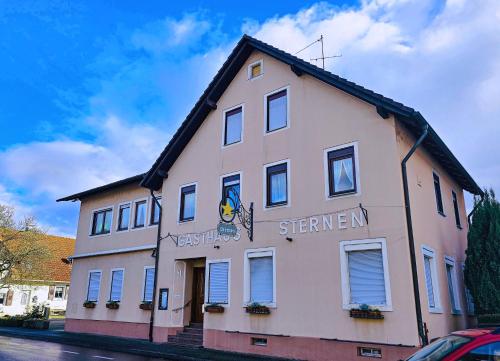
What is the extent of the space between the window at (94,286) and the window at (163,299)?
5533mm

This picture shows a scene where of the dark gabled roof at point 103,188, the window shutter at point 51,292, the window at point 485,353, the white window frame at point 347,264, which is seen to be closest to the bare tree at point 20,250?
the dark gabled roof at point 103,188

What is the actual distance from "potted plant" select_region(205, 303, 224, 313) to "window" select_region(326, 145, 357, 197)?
530 cm

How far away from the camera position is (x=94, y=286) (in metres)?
20.4

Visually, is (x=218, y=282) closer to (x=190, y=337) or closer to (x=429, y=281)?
(x=190, y=337)

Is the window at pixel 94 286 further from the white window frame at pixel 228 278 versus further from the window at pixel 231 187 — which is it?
the window at pixel 231 187

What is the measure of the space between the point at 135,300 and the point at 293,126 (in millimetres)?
10229

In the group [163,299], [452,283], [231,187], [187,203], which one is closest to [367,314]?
[452,283]

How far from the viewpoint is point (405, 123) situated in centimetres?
1204

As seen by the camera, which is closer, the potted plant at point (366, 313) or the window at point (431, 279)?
the potted plant at point (366, 313)

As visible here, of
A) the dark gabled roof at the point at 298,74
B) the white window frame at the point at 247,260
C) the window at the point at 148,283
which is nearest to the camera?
the dark gabled roof at the point at 298,74

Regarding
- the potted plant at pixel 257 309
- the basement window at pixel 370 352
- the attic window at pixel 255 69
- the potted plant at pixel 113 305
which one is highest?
the attic window at pixel 255 69

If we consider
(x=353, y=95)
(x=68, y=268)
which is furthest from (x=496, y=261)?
(x=68, y=268)

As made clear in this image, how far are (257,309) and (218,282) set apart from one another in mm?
2080

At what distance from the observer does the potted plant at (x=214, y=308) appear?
13.8 m
